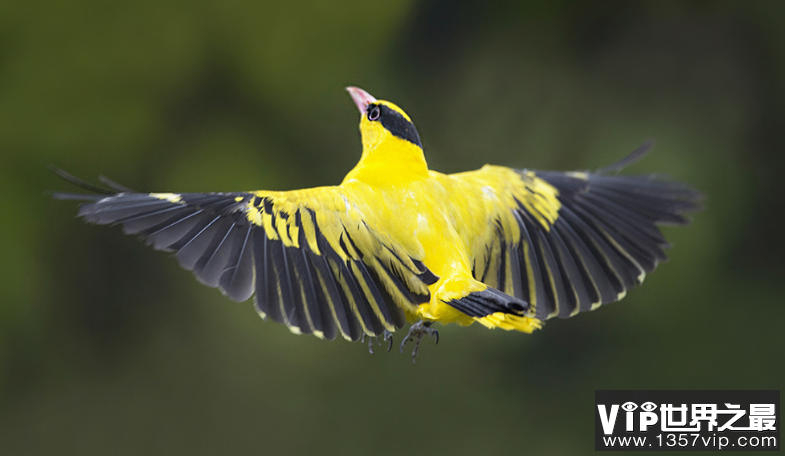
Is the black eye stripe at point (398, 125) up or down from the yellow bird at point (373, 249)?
up

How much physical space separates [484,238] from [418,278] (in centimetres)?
29

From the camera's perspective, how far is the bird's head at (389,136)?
153 centimetres

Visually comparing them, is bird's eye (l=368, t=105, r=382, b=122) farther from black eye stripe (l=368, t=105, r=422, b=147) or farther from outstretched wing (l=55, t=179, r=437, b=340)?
outstretched wing (l=55, t=179, r=437, b=340)

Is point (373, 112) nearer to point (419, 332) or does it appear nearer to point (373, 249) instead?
point (373, 249)

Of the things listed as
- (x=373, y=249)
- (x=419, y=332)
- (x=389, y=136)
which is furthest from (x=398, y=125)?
(x=419, y=332)

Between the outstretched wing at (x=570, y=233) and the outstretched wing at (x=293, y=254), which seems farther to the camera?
the outstretched wing at (x=570, y=233)

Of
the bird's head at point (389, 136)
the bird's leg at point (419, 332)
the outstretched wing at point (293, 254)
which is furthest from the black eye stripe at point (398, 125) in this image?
the bird's leg at point (419, 332)

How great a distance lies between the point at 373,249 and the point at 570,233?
1.82 feet

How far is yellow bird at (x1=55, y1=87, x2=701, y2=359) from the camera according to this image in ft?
4.41

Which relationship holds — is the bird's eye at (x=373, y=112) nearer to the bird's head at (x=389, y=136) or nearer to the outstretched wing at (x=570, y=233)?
the bird's head at (x=389, y=136)

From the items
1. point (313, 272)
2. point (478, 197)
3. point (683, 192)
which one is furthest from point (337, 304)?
point (683, 192)

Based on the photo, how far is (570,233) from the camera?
175 centimetres

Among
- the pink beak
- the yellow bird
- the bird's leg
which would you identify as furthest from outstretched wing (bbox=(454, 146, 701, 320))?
the pink beak

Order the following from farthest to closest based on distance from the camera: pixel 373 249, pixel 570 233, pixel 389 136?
pixel 570 233 < pixel 389 136 < pixel 373 249
